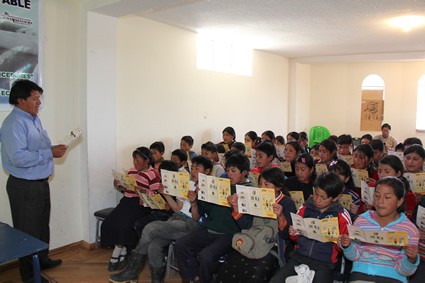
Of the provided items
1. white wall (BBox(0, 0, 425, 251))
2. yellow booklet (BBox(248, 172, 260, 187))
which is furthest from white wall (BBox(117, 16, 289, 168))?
yellow booklet (BBox(248, 172, 260, 187))

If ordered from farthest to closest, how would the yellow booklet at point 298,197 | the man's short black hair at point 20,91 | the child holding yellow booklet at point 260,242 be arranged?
the man's short black hair at point 20,91, the yellow booklet at point 298,197, the child holding yellow booklet at point 260,242

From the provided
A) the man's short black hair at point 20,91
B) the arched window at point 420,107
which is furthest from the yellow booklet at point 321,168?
the arched window at point 420,107

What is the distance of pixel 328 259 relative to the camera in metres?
2.28

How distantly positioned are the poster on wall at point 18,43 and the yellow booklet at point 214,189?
2.07 meters

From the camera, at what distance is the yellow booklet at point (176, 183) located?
9.39 feet

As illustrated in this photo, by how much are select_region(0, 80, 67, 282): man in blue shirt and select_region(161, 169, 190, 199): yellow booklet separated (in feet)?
3.57

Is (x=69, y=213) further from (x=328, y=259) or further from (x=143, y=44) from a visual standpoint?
(x=328, y=259)

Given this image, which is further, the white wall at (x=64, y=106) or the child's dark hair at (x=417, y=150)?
the white wall at (x=64, y=106)

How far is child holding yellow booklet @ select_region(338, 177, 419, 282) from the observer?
203 cm

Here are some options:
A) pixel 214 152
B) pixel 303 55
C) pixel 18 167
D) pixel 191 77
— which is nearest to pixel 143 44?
pixel 191 77

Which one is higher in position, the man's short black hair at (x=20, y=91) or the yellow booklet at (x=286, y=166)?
the man's short black hair at (x=20, y=91)

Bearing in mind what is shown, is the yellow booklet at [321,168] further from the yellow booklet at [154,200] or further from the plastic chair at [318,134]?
the plastic chair at [318,134]

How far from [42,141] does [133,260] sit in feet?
4.31

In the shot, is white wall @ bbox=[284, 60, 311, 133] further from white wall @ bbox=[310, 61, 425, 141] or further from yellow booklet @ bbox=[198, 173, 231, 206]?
yellow booklet @ bbox=[198, 173, 231, 206]
